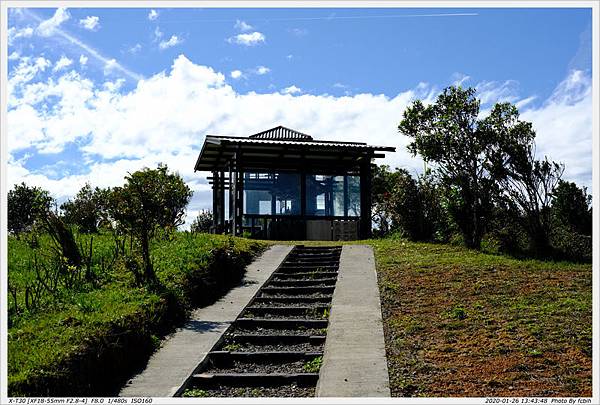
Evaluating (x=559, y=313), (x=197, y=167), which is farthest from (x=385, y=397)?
(x=197, y=167)

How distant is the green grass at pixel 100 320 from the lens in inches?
226

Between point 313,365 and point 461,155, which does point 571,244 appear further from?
point 313,365

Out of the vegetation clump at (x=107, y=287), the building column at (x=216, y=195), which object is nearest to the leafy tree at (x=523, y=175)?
the vegetation clump at (x=107, y=287)

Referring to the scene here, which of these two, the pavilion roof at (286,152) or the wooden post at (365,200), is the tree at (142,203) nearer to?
the pavilion roof at (286,152)

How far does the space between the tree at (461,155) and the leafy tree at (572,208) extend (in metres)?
1.52

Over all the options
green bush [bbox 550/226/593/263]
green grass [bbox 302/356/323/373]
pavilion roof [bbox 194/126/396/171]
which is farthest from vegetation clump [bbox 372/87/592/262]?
green grass [bbox 302/356/323/373]

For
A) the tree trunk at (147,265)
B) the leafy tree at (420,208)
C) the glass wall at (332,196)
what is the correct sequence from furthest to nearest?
the glass wall at (332,196)
the leafy tree at (420,208)
the tree trunk at (147,265)

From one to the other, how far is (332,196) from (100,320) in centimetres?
1508

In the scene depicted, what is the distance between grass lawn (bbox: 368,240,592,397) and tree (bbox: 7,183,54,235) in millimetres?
5386

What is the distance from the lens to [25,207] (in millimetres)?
15289

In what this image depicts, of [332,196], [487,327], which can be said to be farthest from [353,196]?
[487,327]

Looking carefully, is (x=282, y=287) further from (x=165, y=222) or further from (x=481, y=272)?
(x=481, y=272)

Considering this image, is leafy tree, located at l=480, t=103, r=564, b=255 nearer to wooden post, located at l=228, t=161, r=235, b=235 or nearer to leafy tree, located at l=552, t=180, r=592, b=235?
leafy tree, located at l=552, t=180, r=592, b=235

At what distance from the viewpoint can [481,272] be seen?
11.1 meters
